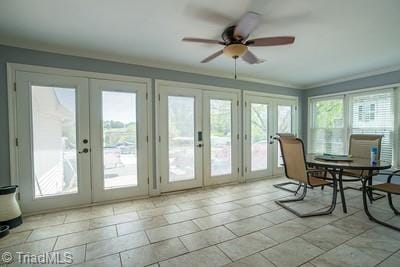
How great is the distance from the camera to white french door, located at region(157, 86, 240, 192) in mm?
3488

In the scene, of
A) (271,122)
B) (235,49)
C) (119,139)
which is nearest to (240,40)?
(235,49)

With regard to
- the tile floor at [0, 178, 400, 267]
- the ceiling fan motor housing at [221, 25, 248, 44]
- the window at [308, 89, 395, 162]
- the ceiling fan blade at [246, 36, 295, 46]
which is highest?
the ceiling fan motor housing at [221, 25, 248, 44]

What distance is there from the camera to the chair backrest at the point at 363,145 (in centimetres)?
300

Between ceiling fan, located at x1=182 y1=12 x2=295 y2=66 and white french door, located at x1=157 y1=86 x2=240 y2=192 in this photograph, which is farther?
white french door, located at x1=157 y1=86 x2=240 y2=192

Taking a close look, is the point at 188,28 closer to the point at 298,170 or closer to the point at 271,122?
the point at 298,170

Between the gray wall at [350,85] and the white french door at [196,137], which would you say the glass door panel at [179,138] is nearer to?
the white french door at [196,137]

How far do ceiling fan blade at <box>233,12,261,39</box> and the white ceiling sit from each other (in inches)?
7.0

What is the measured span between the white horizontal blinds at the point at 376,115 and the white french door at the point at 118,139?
454 centimetres

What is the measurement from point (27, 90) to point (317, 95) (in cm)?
590

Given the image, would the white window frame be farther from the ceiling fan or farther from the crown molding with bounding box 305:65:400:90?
the ceiling fan

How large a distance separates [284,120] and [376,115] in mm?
1759

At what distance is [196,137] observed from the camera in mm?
3746

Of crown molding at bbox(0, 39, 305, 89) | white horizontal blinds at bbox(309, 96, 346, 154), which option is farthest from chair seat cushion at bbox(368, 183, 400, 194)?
crown molding at bbox(0, 39, 305, 89)

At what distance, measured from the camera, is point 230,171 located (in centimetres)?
414
